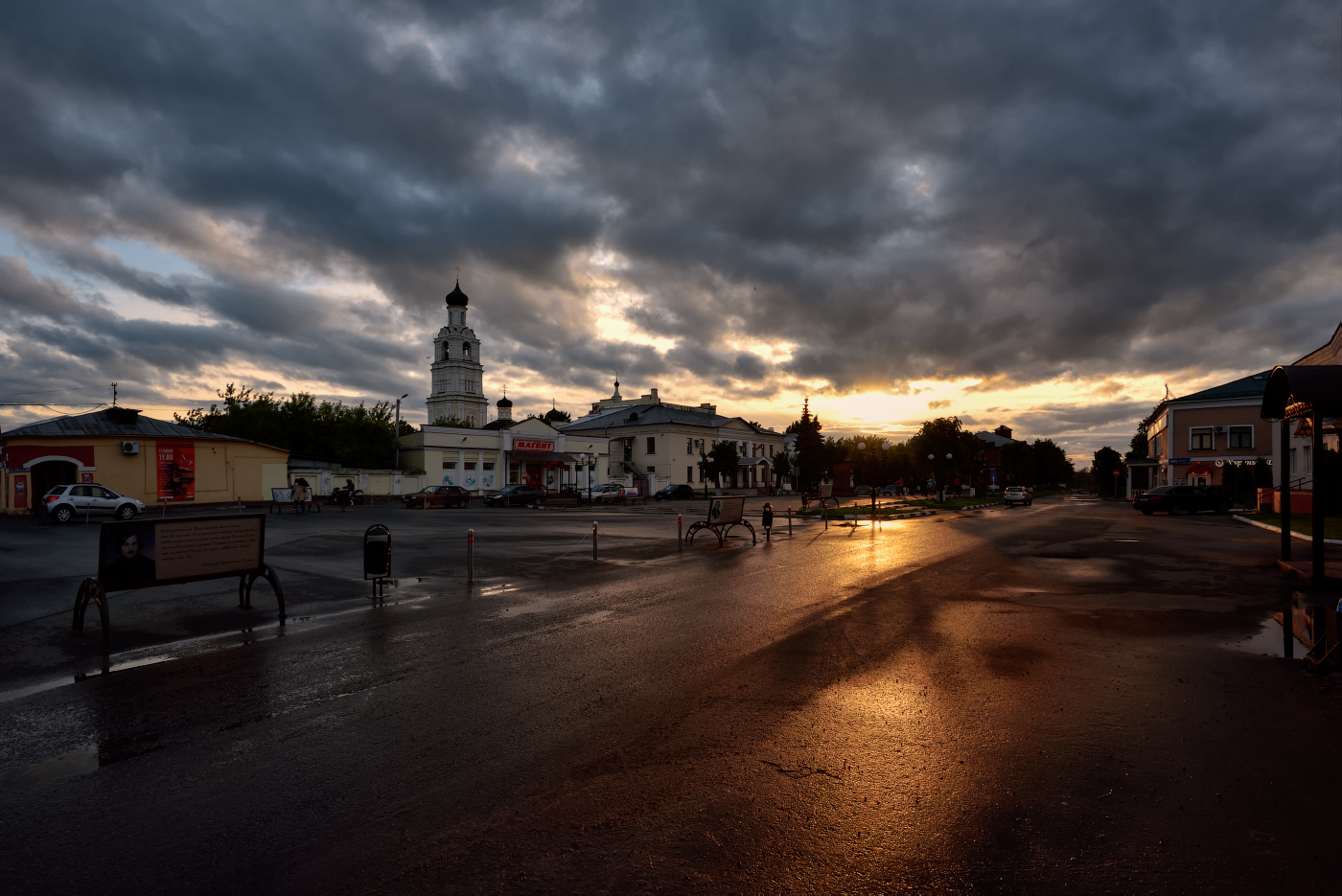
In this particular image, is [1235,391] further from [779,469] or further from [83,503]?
[83,503]

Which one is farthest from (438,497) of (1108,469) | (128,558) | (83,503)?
(1108,469)

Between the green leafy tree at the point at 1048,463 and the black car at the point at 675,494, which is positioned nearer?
the black car at the point at 675,494

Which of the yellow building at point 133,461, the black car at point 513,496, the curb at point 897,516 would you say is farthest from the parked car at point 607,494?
the yellow building at point 133,461

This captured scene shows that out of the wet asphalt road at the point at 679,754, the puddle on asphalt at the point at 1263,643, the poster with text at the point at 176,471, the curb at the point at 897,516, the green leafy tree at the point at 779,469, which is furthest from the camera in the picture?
the green leafy tree at the point at 779,469

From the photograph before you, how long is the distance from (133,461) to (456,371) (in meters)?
65.1

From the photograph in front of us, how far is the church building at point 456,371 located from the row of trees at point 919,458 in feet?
162

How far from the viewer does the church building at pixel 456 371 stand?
337 ft

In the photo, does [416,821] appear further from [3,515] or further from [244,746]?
[3,515]

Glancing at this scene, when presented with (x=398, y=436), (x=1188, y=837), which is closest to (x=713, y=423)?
(x=398, y=436)

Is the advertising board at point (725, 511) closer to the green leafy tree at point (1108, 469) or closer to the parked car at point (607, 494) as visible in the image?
the parked car at point (607, 494)

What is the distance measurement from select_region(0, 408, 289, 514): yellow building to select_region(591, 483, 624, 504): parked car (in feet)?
71.3

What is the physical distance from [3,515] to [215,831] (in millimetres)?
42071

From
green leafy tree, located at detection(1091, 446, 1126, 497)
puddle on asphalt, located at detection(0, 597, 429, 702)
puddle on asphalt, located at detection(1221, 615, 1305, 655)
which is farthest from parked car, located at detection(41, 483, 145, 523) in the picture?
green leafy tree, located at detection(1091, 446, 1126, 497)

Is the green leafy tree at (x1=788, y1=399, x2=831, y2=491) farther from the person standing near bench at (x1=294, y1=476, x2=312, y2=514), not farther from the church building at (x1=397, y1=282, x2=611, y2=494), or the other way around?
the person standing near bench at (x1=294, y1=476, x2=312, y2=514)
